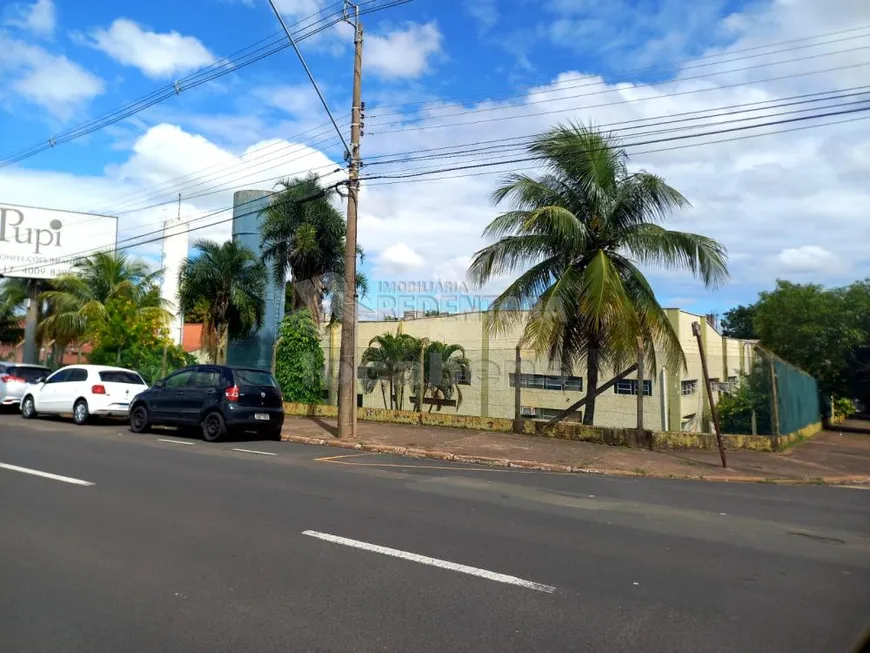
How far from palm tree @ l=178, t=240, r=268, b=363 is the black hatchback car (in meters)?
9.48

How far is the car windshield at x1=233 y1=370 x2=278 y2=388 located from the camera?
48.1 feet

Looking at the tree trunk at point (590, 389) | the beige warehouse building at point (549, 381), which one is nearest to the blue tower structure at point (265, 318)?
the beige warehouse building at point (549, 381)

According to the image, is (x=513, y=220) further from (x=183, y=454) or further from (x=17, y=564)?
(x=17, y=564)

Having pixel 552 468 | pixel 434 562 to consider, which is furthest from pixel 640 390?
pixel 434 562

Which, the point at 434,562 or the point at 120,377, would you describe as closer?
the point at 434,562

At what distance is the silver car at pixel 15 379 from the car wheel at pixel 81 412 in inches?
138

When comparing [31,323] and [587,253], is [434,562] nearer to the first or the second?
[587,253]

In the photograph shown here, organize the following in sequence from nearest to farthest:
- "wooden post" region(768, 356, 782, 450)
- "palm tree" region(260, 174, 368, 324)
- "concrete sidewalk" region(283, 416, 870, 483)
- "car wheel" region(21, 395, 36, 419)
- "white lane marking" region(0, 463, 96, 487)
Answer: "white lane marking" region(0, 463, 96, 487), "concrete sidewalk" region(283, 416, 870, 483), "wooden post" region(768, 356, 782, 450), "car wheel" region(21, 395, 36, 419), "palm tree" region(260, 174, 368, 324)

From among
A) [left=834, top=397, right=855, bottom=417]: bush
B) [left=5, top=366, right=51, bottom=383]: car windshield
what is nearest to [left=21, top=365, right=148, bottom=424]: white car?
[left=5, top=366, right=51, bottom=383]: car windshield

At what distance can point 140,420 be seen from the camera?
1588 centimetres

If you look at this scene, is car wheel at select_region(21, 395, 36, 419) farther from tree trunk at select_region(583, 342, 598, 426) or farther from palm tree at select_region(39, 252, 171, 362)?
tree trunk at select_region(583, 342, 598, 426)

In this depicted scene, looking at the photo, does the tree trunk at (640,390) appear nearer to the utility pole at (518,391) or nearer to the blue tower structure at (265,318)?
the utility pole at (518,391)

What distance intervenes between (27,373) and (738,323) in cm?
6782

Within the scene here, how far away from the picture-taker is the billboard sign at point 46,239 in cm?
3350
